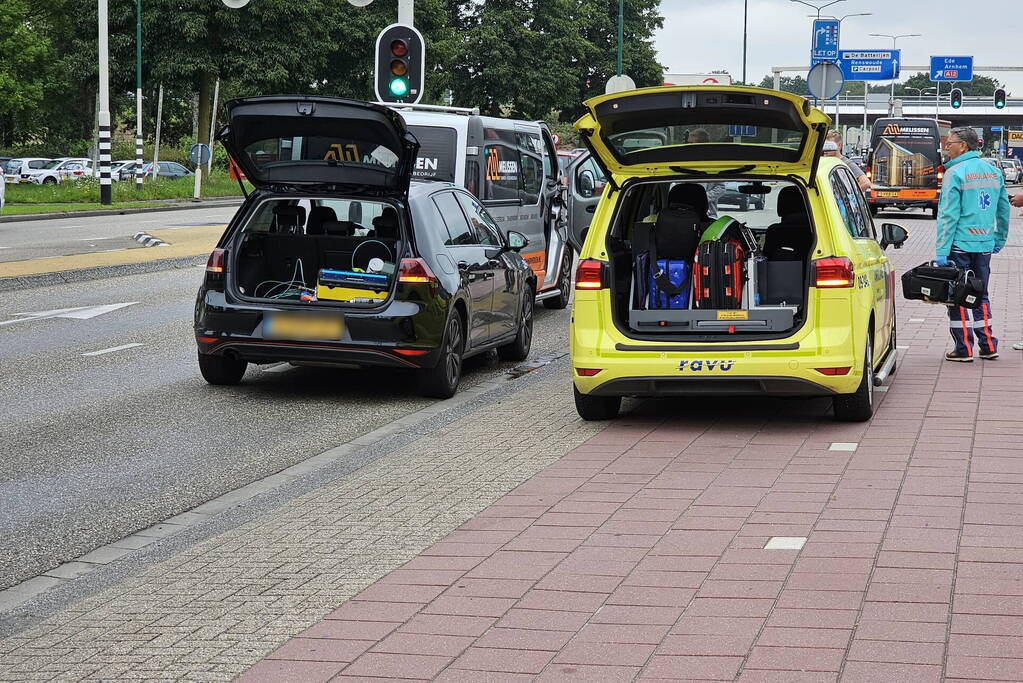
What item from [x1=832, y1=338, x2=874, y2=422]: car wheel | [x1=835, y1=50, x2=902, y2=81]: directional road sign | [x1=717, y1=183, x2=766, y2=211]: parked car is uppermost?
[x1=835, y1=50, x2=902, y2=81]: directional road sign

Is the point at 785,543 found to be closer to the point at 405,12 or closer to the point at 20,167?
the point at 405,12

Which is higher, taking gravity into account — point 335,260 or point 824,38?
point 824,38

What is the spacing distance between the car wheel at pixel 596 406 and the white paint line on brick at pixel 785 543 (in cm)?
320

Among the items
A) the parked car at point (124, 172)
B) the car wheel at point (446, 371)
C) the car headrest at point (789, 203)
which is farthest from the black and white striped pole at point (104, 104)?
the car headrest at point (789, 203)

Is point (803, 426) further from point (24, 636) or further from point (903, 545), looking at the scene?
point (24, 636)

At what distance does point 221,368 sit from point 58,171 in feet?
170

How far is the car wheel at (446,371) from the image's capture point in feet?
35.0

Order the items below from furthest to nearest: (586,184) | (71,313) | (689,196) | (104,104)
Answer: (104,104), (586,184), (71,313), (689,196)

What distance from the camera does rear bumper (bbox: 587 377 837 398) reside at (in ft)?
28.9

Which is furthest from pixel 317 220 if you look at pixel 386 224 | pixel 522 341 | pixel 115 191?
pixel 115 191

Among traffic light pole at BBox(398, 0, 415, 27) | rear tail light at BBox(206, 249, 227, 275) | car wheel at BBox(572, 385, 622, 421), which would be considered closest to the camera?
car wheel at BBox(572, 385, 622, 421)

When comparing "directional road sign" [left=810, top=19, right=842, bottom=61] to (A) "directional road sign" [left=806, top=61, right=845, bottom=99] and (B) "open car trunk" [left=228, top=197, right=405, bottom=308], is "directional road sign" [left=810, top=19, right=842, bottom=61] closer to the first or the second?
(A) "directional road sign" [left=806, top=61, right=845, bottom=99]

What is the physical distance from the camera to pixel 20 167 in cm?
5891

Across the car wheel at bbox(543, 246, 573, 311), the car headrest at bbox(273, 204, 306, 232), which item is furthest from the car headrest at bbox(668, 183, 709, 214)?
the car wheel at bbox(543, 246, 573, 311)
